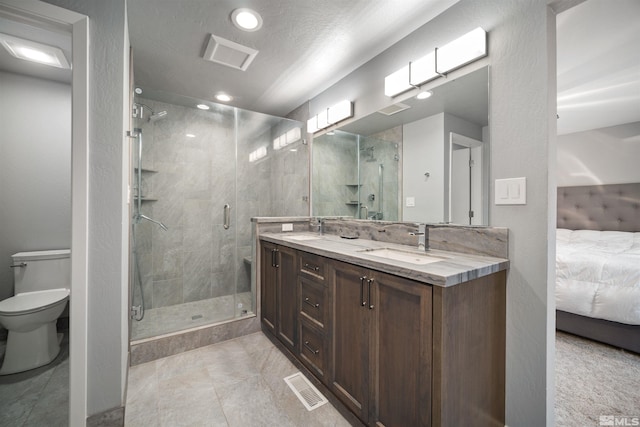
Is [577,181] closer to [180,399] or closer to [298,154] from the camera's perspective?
[298,154]

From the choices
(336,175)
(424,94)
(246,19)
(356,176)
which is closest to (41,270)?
(246,19)

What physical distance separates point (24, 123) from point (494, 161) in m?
3.75

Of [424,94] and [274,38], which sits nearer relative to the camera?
[424,94]

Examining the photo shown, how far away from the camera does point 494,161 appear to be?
141 centimetres

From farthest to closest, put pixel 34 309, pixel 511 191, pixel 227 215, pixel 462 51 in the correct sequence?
1. pixel 227 215
2. pixel 34 309
3. pixel 462 51
4. pixel 511 191

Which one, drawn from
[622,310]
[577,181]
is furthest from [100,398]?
[577,181]

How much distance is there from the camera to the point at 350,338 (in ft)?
4.47

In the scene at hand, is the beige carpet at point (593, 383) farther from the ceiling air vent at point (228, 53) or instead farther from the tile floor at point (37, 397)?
the ceiling air vent at point (228, 53)

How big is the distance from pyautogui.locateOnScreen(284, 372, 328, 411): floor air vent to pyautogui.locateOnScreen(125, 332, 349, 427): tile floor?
32mm

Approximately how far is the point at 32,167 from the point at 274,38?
2.47m

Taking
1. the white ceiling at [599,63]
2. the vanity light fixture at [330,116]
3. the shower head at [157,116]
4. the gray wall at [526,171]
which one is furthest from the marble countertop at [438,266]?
the shower head at [157,116]

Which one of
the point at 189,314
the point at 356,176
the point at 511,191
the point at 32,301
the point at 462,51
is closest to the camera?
the point at 511,191

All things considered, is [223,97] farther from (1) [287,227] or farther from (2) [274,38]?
(1) [287,227]

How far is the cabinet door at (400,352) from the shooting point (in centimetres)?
101
